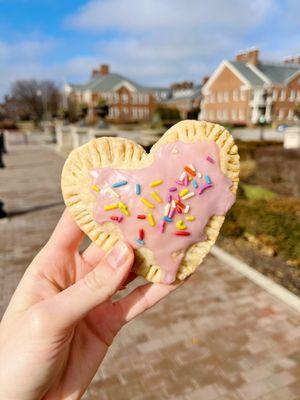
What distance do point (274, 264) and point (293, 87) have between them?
189 ft

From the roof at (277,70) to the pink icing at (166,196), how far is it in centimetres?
5766

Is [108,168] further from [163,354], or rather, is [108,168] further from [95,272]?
[163,354]

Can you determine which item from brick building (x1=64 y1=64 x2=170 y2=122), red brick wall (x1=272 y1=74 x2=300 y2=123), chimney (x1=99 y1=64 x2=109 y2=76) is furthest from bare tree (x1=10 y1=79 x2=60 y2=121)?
red brick wall (x1=272 y1=74 x2=300 y2=123)

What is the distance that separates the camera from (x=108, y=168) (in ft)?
7.20

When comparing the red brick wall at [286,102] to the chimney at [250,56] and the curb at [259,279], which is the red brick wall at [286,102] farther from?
the curb at [259,279]

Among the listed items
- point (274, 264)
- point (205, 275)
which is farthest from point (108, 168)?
point (274, 264)

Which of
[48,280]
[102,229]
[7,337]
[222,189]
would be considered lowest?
[7,337]

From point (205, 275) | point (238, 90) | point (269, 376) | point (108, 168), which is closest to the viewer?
point (108, 168)

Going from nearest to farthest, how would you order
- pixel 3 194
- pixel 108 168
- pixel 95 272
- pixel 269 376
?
pixel 95 272 < pixel 108 168 < pixel 269 376 < pixel 3 194

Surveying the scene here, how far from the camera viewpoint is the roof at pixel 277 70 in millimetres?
54594

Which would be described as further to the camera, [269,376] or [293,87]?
[293,87]

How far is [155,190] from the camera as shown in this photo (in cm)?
220

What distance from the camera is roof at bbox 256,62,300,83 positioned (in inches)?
2149

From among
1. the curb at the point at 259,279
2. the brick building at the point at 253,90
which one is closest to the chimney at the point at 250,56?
the brick building at the point at 253,90
